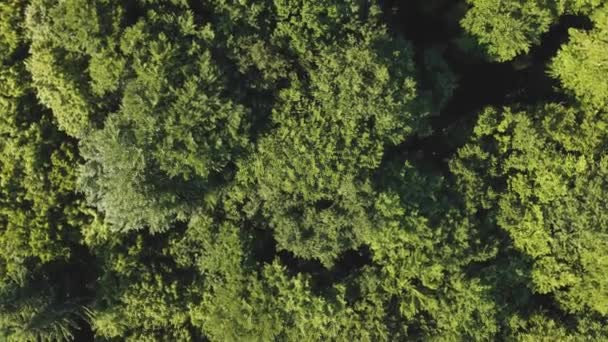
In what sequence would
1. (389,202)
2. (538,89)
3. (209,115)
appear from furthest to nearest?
(538,89)
(389,202)
(209,115)

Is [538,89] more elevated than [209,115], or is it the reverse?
[538,89]

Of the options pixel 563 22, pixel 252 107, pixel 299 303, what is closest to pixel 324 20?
pixel 252 107

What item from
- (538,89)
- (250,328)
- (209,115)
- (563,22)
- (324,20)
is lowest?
(250,328)

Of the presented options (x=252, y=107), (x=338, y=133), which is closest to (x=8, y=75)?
(x=252, y=107)

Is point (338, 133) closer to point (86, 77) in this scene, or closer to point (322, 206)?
point (322, 206)

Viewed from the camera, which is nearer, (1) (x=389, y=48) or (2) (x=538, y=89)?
(1) (x=389, y=48)

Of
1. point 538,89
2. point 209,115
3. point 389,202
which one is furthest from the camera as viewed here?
point 538,89
